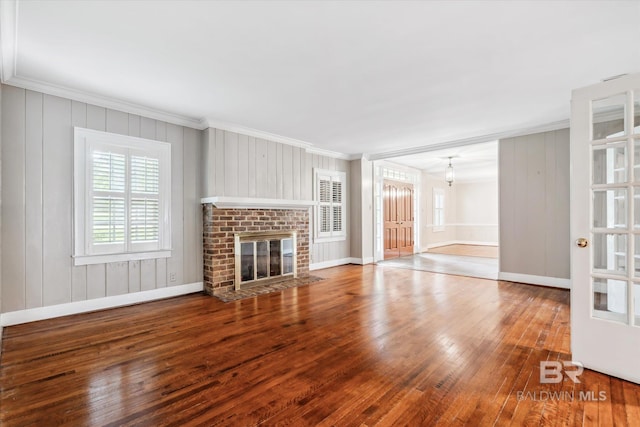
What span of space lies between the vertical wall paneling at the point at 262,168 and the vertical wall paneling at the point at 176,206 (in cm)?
118

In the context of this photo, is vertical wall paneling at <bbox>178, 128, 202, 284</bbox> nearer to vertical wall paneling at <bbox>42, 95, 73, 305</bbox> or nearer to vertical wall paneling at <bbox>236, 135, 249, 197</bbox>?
vertical wall paneling at <bbox>236, 135, 249, 197</bbox>

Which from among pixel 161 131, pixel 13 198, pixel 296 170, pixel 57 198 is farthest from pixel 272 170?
pixel 13 198

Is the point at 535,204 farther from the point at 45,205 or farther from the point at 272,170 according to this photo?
the point at 45,205

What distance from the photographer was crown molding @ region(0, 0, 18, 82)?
2008mm

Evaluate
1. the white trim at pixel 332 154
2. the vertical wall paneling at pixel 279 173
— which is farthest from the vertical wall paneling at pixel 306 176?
the vertical wall paneling at pixel 279 173

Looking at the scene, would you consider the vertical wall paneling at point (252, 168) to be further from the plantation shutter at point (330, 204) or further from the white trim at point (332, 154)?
the plantation shutter at point (330, 204)

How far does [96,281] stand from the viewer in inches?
142

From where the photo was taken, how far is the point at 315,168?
632cm

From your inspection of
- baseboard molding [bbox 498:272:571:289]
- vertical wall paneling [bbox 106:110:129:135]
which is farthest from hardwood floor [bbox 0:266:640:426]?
vertical wall paneling [bbox 106:110:129:135]

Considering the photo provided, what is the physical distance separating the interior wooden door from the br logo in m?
5.34

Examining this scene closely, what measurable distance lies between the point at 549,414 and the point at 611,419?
1.02 ft

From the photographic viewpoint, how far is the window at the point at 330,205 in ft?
20.9

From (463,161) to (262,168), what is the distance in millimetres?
5278

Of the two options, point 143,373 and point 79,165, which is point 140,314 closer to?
point 143,373
